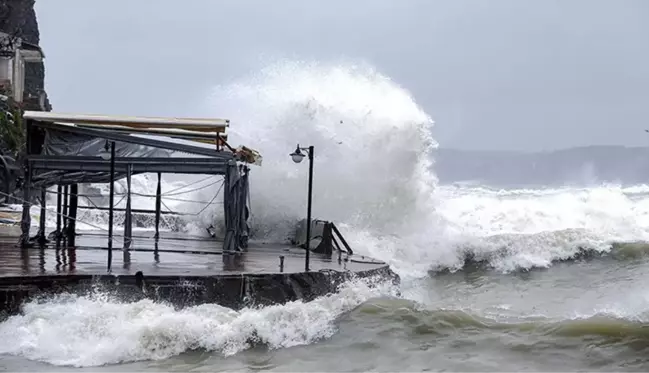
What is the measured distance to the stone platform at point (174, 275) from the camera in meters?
10.6

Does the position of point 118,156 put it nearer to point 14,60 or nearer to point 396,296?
point 396,296

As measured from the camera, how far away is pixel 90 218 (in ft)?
89.1

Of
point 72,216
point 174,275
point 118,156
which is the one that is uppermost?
point 118,156

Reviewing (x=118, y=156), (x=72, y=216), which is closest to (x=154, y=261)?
(x=118, y=156)

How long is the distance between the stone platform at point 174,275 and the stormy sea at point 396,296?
27cm

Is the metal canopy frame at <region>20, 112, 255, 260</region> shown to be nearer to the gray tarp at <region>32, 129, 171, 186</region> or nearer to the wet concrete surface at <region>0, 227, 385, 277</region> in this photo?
the gray tarp at <region>32, 129, 171, 186</region>

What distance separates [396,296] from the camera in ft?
45.8

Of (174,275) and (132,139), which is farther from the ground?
(132,139)

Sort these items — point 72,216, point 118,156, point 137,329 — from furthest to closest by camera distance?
1. point 72,216
2. point 118,156
3. point 137,329

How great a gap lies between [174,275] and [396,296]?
15.1ft

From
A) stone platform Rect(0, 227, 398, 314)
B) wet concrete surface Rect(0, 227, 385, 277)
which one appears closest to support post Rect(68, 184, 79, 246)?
wet concrete surface Rect(0, 227, 385, 277)

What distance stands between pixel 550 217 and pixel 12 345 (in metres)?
24.9

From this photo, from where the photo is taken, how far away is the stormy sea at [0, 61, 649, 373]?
9547 millimetres

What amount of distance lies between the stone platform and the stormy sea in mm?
266
